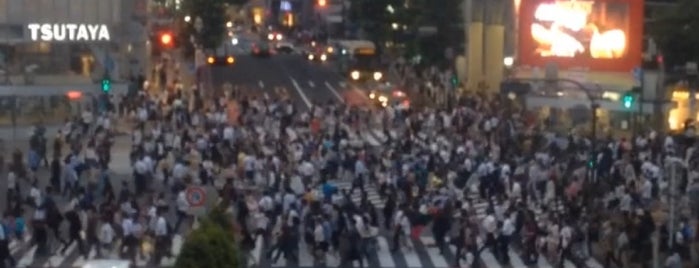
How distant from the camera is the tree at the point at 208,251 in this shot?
18.9 metres

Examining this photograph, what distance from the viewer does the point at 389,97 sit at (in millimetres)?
62750

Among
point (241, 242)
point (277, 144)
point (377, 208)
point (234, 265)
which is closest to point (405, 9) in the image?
point (277, 144)

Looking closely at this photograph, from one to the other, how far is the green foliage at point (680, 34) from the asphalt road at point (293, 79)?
13.3 meters

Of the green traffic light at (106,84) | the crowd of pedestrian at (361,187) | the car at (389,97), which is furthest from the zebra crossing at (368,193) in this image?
the car at (389,97)

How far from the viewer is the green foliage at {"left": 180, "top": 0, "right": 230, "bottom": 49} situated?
270ft

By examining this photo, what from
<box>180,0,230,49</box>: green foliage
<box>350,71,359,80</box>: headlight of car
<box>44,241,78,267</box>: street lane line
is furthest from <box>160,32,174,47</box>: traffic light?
<box>44,241,78,267</box>: street lane line

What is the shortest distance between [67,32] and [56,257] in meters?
26.1

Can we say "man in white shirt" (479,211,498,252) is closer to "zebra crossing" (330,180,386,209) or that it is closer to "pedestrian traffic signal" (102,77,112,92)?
"zebra crossing" (330,180,386,209)

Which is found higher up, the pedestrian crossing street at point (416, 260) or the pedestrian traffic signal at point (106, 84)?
the pedestrian traffic signal at point (106, 84)

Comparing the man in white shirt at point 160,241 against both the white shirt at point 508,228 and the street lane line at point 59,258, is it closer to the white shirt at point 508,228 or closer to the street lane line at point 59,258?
the street lane line at point 59,258

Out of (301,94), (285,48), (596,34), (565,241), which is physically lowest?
(285,48)

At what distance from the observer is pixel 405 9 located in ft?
268

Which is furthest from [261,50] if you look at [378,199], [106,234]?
[106,234]

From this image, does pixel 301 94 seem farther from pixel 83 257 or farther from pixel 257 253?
pixel 83 257
